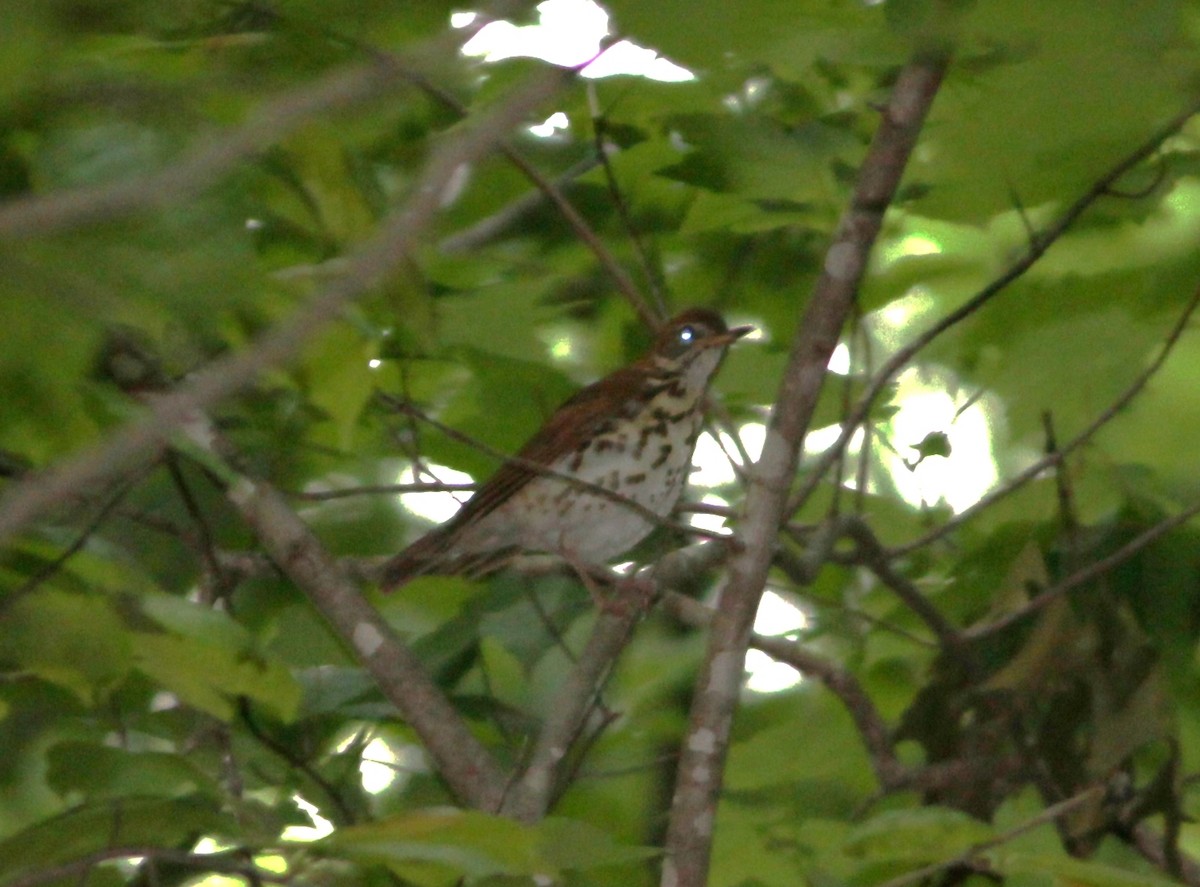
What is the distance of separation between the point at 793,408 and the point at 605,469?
181cm

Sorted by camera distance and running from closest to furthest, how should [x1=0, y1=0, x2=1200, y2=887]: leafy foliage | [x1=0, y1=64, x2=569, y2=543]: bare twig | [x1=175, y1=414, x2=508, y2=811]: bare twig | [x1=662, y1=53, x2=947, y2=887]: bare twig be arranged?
[x1=0, y1=64, x2=569, y2=543]: bare twig → [x1=0, y1=0, x2=1200, y2=887]: leafy foliage → [x1=662, y1=53, x2=947, y2=887]: bare twig → [x1=175, y1=414, x2=508, y2=811]: bare twig

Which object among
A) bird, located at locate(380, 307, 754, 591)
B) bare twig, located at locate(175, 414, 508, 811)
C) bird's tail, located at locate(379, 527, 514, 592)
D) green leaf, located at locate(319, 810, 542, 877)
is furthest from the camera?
bird, located at locate(380, 307, 754, 591)

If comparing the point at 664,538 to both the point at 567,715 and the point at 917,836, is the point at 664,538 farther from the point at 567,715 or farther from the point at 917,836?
the point at 917,836

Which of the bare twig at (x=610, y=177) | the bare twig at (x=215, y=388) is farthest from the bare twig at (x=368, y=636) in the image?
the bare twig at (x=215, y=388)

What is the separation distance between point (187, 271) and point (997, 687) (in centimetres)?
212

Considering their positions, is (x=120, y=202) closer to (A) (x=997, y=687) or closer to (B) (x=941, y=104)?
(B) (x=941, y=104)

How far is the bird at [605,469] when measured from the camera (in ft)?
12.6

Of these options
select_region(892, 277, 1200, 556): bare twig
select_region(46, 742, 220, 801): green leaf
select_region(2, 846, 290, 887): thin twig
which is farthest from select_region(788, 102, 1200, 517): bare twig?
select_region(2, 846, 290, 887): thin twig

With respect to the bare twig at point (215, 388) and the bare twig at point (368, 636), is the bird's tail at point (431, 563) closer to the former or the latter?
the bare twig at point (368, 636)

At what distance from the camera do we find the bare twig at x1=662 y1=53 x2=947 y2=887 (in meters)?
2.44

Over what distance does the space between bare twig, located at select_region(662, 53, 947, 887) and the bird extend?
1.00 meters

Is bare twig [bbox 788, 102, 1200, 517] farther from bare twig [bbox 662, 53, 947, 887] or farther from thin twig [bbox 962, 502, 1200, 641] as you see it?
thin twig [bbox 962, 502, 1200, 641]

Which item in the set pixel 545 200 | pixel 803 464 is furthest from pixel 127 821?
pixel 803 464

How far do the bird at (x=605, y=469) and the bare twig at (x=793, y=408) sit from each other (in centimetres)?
100
